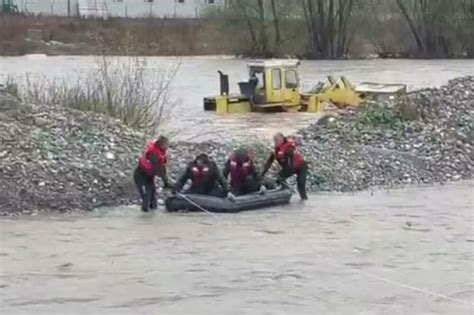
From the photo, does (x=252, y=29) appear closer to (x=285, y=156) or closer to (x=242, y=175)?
(x=285, y=156)

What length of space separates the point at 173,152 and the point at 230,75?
116 ft

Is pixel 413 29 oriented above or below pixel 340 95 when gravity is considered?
above

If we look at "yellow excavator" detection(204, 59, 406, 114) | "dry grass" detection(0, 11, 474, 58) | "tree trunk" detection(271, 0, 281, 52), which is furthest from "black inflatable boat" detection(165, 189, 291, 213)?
"tree trunk" detection(271, 0, 281, 52)

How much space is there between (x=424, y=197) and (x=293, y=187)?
8.65 feet

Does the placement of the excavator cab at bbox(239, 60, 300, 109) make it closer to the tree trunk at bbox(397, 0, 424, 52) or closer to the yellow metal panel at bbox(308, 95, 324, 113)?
the yellow metal panel at bbox(308, 95, 324, 113)

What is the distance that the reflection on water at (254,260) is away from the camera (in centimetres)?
1437

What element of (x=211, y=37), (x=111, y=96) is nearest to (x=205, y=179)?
(x=111, y=96)

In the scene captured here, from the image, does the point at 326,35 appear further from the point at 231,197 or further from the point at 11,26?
the point at 231,197

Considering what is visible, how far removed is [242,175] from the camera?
71.9ft

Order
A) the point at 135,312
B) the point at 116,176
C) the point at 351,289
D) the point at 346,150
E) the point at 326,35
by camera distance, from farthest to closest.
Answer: the point at 326,35, the point at 346,150, the point at 116,176, the point at 351,289, the point at 135,312

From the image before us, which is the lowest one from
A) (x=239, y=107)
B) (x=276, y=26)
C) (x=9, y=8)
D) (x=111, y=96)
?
(x=239, y=107)

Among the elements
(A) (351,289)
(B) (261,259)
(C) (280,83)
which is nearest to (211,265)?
(B) (261,259)

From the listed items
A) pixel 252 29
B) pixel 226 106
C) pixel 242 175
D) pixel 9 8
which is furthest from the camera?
pixel 9 8

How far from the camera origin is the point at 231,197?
2130cm
